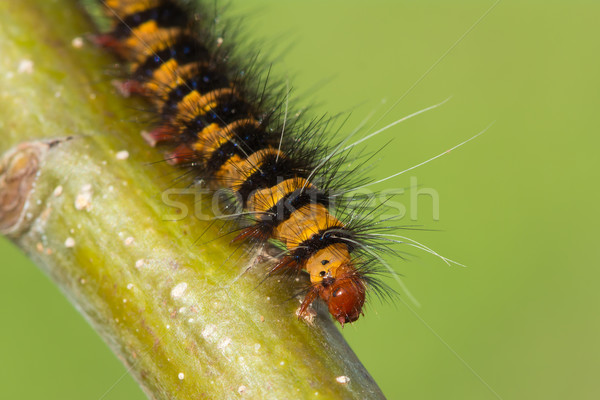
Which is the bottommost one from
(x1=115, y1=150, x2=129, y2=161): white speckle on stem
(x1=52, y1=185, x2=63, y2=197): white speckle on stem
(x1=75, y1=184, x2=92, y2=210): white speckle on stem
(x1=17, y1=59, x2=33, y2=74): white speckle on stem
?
(x1=75, y1=184, x2=92, y2=210): white speckle on stem

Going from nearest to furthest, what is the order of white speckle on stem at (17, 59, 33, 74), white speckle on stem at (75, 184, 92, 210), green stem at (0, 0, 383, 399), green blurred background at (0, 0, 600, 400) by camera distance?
green stem at (0, 0, 383, 399), white speckle on stem at (75, 184, 92, 210), white speckle on stem at (17, 59, 33, 74), green blurred background at (0, 0, 600, 400)

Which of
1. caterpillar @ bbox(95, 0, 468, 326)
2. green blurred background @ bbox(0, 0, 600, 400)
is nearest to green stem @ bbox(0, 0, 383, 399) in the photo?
caterpillar @ bbox(95, 0, 468, 326)

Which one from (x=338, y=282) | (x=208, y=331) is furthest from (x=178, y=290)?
(x=338, y=282)

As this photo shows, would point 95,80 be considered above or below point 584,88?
above

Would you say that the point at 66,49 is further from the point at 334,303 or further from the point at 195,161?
the point at 334,303

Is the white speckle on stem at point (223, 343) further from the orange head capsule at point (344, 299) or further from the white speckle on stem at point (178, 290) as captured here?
the orange head capsule at point (344, 299)

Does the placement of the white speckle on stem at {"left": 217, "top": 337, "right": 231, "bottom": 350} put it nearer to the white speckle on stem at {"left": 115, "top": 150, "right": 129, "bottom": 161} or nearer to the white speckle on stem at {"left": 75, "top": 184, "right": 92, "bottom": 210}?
the white speckle on stem at {"left": 75, "top": 184, "right": 92, "bottom": 210}

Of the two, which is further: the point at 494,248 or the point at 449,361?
the point at 494,248

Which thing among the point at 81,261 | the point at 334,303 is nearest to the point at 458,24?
the point at 334,303
